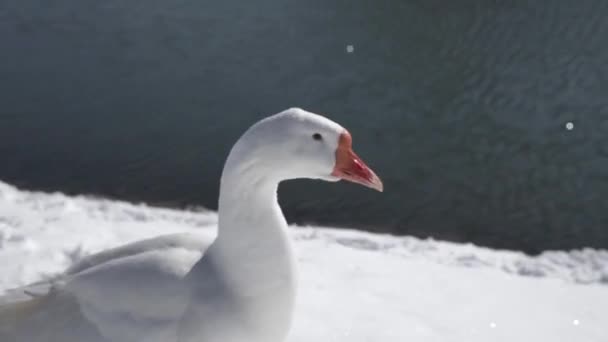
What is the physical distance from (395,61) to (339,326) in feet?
14.6

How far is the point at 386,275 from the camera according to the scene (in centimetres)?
395

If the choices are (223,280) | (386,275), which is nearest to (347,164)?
(223,280)

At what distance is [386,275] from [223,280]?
5.25 feet

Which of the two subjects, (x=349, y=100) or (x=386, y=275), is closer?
(x=386, y=275)

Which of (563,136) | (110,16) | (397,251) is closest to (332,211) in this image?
(397,251)

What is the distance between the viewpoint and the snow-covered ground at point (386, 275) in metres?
3.45

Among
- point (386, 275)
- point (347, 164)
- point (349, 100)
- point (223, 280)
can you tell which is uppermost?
point (347, 164)

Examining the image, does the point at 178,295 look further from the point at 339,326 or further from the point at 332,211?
the point at 332,211

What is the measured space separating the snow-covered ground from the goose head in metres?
1.12

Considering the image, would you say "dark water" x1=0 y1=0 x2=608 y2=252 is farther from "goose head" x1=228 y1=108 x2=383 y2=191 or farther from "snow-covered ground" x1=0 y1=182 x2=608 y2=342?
"goose head" x1=228 y1=108 x2=383 y2=191

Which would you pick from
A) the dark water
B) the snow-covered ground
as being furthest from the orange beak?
the dark water

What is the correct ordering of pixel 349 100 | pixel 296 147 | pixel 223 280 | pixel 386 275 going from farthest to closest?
pixel 349 100 → pixel 386 275 → pixel 223 280 → pixel 296 147

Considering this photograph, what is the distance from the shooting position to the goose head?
2.28 metres

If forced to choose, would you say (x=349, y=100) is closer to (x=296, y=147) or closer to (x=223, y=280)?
(x=223, y=280)
